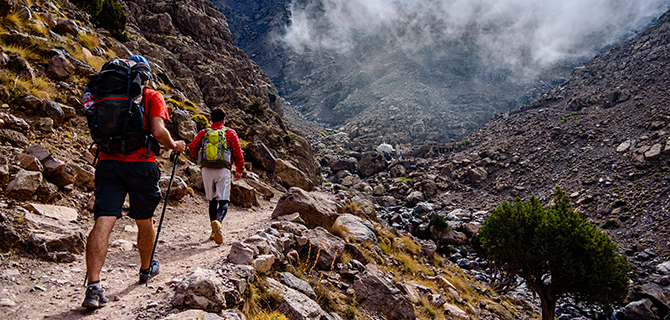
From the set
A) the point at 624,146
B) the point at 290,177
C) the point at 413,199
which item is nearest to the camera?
the point at 290,177

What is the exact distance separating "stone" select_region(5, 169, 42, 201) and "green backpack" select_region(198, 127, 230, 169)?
2245 mm

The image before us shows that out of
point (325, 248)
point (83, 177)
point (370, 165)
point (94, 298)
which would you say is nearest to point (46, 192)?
point (83, 177)

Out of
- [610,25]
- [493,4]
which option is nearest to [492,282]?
[610,25]

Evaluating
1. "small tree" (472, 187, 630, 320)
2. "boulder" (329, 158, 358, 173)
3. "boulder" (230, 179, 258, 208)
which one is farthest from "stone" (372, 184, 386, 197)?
"boulder" (230, 179, 258, 208)

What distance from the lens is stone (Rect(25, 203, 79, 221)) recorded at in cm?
402

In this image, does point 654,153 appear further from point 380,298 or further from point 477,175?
point 380,298

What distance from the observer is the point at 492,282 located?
19.5 metres

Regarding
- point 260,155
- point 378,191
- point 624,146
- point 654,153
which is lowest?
point 260,155

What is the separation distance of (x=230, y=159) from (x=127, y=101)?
2686 millimetres

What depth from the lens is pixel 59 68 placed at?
305 inches

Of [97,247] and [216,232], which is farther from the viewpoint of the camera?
[216,232]

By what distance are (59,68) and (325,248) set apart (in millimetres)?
8481

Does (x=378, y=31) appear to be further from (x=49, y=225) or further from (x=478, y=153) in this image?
(x=49, y=225)

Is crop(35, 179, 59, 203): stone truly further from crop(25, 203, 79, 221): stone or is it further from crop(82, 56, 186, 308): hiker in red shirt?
crop(82, 56, 186, 308): hiker in red shirt
